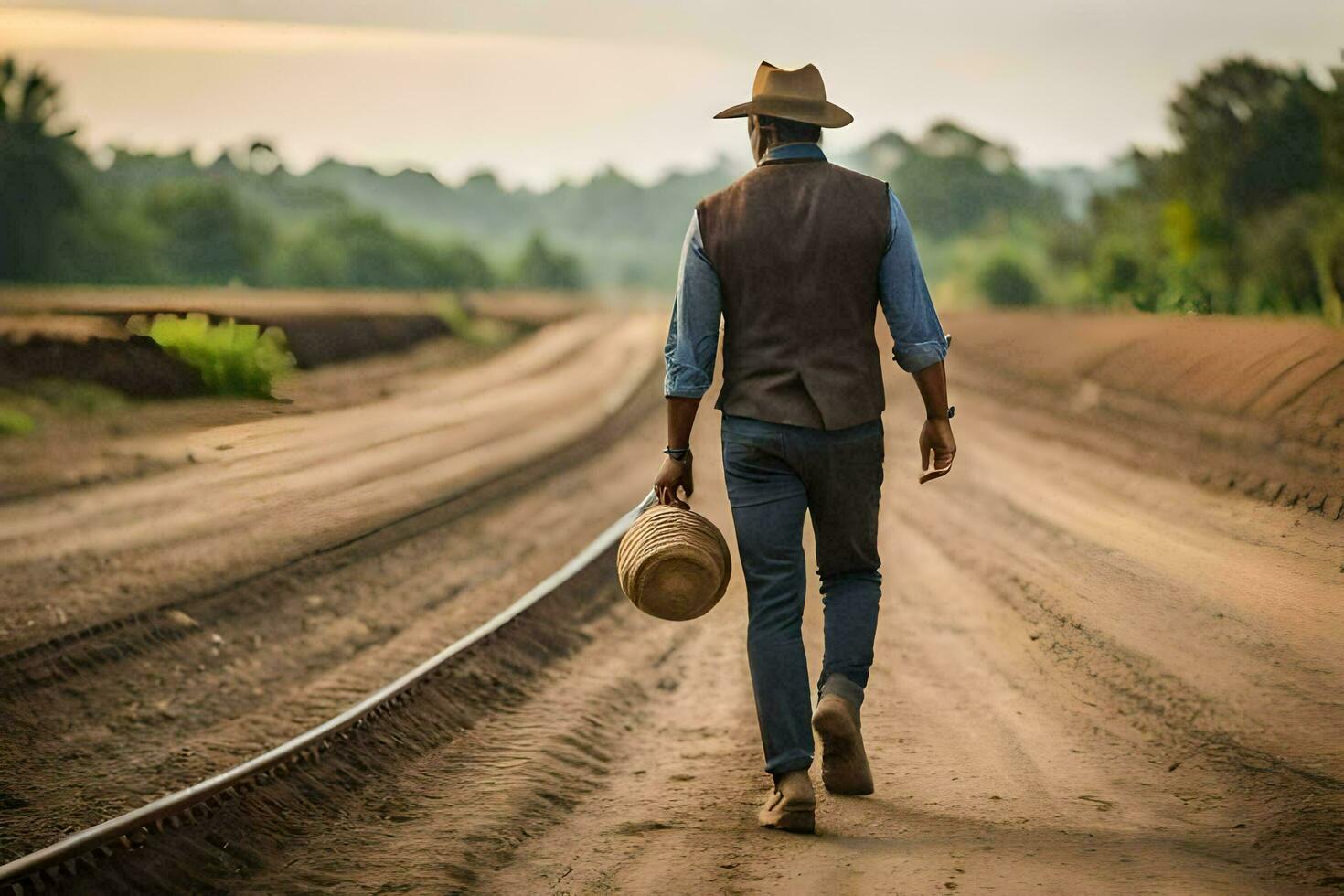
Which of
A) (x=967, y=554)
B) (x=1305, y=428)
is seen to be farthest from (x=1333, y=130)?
(x=967, y=554)

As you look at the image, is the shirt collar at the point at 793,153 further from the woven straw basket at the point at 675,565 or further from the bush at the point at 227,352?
the bush at the point at 227,352

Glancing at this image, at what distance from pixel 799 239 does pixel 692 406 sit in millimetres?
601

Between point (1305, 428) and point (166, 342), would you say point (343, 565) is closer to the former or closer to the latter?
point (166, 342)

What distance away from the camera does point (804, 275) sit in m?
3.99

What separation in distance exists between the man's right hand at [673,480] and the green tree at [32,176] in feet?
46.5

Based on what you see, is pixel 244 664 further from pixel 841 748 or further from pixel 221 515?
pixel 841 748

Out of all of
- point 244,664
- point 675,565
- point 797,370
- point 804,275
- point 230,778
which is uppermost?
point 804,275

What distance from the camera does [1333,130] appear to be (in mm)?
6328

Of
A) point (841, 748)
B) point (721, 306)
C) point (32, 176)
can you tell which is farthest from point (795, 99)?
point (32, 176)

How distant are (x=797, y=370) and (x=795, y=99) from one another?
2.74 feet

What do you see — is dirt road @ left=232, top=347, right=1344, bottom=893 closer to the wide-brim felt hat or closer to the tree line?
the wide-brim felt hat

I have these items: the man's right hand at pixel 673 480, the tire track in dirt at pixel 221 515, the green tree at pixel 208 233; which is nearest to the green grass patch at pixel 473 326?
the green tree at pixel 208 233

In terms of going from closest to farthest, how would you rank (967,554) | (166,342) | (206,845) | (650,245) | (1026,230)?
(206,845) → (967,554) → (166,342) → (1026,230) → (650,245)

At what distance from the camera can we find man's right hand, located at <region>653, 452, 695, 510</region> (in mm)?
4246
